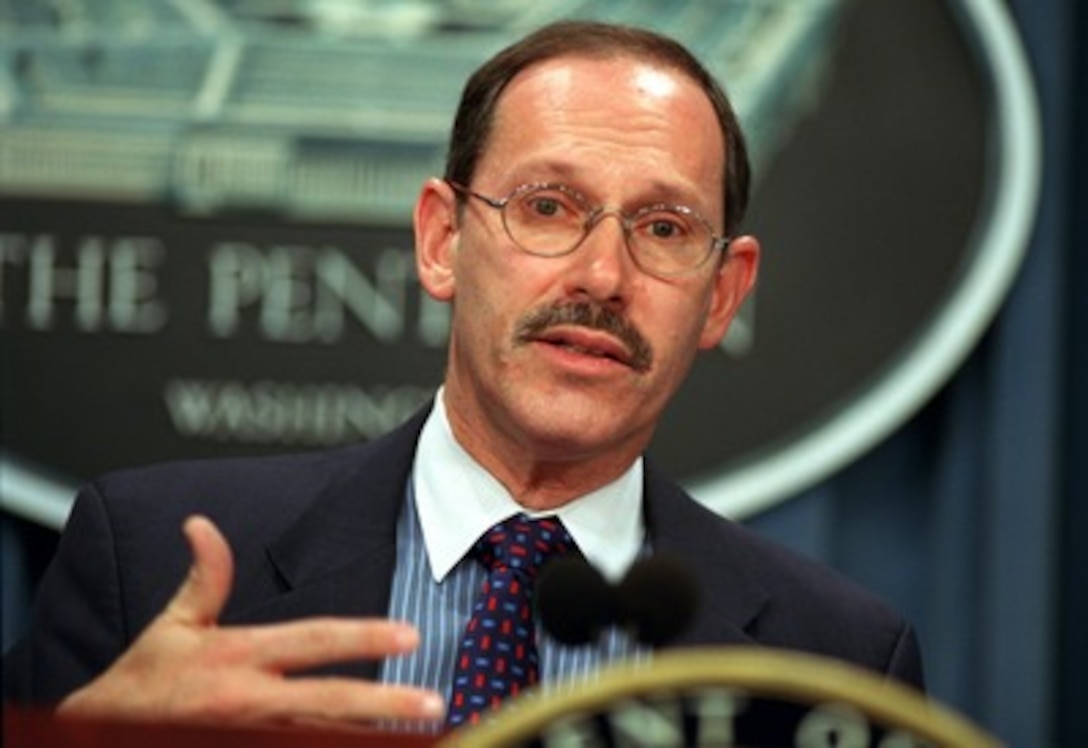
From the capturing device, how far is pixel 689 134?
81.1 inches

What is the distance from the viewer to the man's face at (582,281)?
1979 millimetres

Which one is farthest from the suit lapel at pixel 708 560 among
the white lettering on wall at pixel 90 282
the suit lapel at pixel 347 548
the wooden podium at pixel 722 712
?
the white lettering on wall at pixel 90 282

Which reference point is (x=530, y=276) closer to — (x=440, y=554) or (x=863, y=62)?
(x=440, y=554)

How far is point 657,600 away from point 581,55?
93cm

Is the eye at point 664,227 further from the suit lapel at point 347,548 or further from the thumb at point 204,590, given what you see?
the thumb at point 204,590

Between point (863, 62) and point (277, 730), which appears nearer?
point (277, 730)

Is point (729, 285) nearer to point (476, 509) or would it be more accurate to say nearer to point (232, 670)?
point (476, 509)

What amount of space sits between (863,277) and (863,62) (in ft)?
0.94

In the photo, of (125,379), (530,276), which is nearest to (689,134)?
(530,276)

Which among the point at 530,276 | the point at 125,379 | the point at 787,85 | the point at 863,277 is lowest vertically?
the point at 125,379

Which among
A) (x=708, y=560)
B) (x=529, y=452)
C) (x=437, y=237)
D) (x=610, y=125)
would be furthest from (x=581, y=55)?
(x=708, y=560)

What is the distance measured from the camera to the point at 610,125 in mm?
2025

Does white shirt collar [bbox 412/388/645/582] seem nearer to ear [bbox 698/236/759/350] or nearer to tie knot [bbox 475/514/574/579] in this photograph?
tie knot [bbox 475/514/574/579]

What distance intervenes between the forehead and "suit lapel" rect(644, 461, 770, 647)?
291 mm
